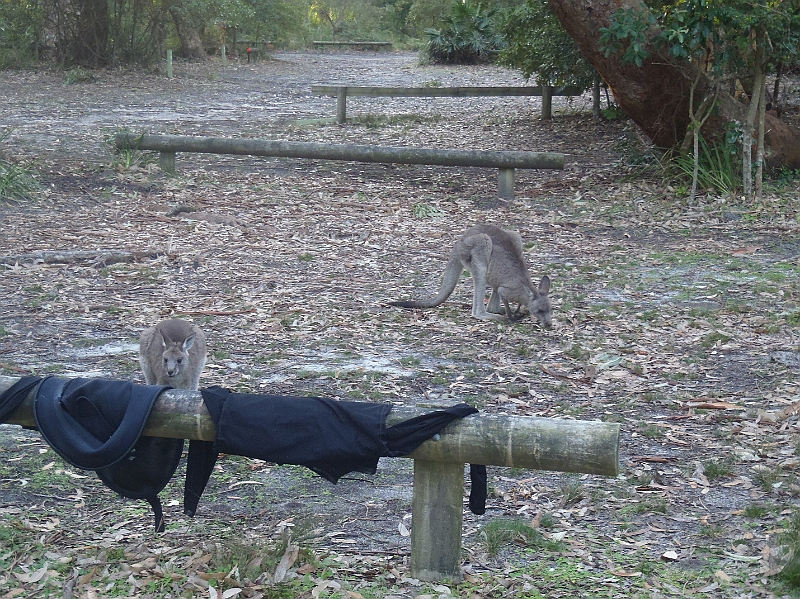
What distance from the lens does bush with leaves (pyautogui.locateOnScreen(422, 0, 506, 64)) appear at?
1391 inches

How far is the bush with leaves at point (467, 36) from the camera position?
35.3 metres

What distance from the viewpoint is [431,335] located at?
7680mm

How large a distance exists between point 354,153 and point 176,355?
865cm

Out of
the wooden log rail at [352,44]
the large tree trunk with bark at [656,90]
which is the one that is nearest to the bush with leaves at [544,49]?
the large tree trunk with bark at [656,90]

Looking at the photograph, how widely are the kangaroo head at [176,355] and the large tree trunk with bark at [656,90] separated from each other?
9187 millimetres

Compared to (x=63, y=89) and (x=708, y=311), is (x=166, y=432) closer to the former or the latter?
(x=708, y=311)

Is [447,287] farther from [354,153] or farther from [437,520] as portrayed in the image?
[354,153]

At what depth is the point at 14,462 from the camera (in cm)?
519

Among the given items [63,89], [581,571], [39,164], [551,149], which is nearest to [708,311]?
[581,571]

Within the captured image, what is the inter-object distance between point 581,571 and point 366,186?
10.5 metres

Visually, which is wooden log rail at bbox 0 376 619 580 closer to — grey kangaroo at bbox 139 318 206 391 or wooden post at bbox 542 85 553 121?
grey kangaroo at bbox 139 318 206 391

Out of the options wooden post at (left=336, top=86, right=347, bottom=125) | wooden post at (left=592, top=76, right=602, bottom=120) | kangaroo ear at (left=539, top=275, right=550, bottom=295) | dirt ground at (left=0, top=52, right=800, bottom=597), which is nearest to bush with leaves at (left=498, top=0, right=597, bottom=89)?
wooden post at (left=592, top=76, right=602, bottom=120)

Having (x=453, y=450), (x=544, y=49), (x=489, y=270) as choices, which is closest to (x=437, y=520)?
(x=453, y=450)

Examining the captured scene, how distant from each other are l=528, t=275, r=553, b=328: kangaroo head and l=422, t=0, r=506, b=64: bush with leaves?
2846 centimetres
